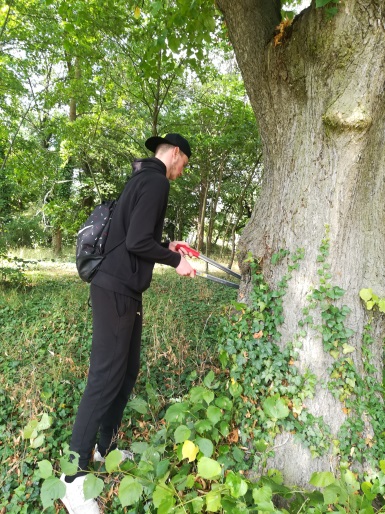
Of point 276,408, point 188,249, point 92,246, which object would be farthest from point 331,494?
point 92,246

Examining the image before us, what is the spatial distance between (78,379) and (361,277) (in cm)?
255

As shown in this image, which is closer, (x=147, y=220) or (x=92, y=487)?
(x=92, y=487)

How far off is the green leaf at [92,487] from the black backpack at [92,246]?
1066mm

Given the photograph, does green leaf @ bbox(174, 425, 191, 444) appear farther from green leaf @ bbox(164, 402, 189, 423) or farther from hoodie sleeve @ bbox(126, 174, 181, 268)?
hoodie sleeve @ bbox(126, 174, 181, 268)

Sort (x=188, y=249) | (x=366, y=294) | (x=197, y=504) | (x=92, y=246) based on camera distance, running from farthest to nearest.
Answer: (x=188, y=249), (x=366, y=294), (x=92, y=246), (x=197, y=504)

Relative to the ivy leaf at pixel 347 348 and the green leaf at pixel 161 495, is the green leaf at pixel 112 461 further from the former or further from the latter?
the ivy leaf at pixel 347 348

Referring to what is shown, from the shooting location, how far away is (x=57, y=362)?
11.1 ft

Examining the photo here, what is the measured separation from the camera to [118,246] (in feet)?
6.77

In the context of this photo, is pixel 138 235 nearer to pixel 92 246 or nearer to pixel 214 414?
pixel 92 246

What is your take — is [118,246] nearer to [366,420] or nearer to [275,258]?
[275,258]

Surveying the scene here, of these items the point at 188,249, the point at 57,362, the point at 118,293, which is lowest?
the point at 57,362

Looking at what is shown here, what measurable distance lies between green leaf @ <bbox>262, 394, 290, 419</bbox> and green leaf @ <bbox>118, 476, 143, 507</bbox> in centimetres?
80

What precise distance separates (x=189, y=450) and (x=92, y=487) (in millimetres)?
498

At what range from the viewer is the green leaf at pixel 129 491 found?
1.52 metres
